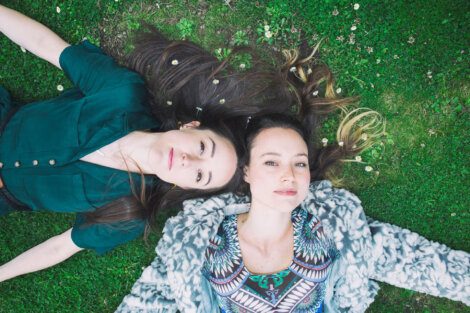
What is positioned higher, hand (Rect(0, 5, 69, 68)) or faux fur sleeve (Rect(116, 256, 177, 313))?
hand (Rect(0, 5, 69, 68))

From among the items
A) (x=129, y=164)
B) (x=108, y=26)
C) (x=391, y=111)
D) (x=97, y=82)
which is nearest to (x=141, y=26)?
(x=108, y=26)

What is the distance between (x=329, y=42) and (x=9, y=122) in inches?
128

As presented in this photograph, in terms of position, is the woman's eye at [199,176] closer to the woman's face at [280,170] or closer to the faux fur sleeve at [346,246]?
the woman's face at [280,170]

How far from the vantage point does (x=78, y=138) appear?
379cm

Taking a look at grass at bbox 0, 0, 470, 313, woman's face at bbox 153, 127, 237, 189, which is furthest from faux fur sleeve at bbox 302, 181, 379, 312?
woman's face at bbox 153, 127, 237, 189

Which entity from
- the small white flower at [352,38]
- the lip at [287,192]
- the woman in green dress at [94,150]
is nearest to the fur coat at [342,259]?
the woman in green dress at [94,150]

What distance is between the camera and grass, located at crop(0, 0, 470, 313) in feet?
14.8

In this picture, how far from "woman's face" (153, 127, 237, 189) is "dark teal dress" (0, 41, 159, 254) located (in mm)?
496

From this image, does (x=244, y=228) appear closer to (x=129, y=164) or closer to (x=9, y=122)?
(x=129, y=164)

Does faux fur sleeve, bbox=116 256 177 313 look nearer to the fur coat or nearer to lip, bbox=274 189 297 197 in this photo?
the fur coat

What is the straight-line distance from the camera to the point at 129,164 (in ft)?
13.0

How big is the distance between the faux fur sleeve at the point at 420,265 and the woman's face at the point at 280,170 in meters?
1.15

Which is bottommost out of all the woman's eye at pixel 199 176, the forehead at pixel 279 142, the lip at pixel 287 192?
the lip at pixel 287 192

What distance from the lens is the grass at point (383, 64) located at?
4.51 metres
